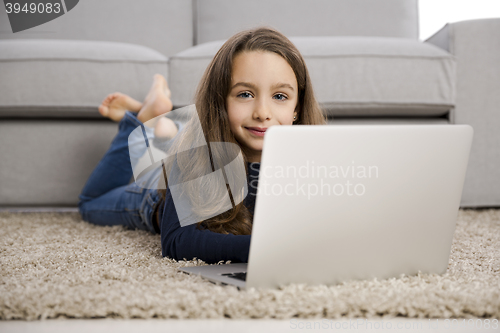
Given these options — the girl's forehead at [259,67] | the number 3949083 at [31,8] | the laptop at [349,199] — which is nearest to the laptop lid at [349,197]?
the laptop at [349,199]

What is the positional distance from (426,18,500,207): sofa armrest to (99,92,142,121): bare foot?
40.8 inches

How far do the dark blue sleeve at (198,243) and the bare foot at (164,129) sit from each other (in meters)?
0.47

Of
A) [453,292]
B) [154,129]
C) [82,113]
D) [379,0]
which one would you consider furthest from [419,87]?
[82,113]

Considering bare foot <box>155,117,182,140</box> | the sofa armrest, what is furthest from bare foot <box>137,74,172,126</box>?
the sofa armrest

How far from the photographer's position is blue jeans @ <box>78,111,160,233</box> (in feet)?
3.76

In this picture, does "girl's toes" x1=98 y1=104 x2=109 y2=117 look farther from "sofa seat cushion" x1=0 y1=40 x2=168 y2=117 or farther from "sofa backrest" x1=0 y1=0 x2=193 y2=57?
"sofa backrest" x1=0 y1=0 x2=193 y2=57

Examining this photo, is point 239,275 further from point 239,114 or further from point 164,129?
point 164,129

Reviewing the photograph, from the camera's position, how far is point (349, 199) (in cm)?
49

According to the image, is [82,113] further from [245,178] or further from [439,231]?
[439,231]

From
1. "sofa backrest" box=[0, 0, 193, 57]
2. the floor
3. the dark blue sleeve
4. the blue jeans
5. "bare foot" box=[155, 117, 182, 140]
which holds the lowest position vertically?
the blue jeans

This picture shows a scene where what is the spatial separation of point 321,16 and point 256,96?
1211 millimetres

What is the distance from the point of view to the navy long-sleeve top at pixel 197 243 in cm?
66

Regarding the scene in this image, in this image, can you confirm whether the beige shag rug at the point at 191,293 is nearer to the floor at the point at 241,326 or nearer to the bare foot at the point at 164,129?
the floor at the point at 241,326

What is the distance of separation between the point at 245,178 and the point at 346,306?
400 mm
